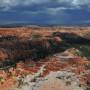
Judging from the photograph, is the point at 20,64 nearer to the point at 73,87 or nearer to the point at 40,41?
the point at 73,87

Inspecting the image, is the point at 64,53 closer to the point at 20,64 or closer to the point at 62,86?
the point at 20,64

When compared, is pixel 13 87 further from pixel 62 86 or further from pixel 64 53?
pixel 64 53

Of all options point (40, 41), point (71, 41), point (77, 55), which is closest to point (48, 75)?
point (77, 55)

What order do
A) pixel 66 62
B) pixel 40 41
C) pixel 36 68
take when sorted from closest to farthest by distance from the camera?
pixel 36 68 → pixel 66 62 → pixel 40 41

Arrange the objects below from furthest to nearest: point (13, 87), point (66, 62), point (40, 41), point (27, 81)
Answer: point (40, 41) → point (66, 62) → point (27, 81) → point (13, 87)

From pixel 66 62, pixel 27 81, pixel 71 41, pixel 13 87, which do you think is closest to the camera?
pixel 13 87

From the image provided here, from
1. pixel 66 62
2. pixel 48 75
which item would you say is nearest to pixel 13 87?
pixel 48 75

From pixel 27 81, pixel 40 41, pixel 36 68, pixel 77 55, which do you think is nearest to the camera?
pixel 27 81

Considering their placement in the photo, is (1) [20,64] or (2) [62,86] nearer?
(2) [62,86]

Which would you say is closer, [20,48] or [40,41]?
[20,48]
